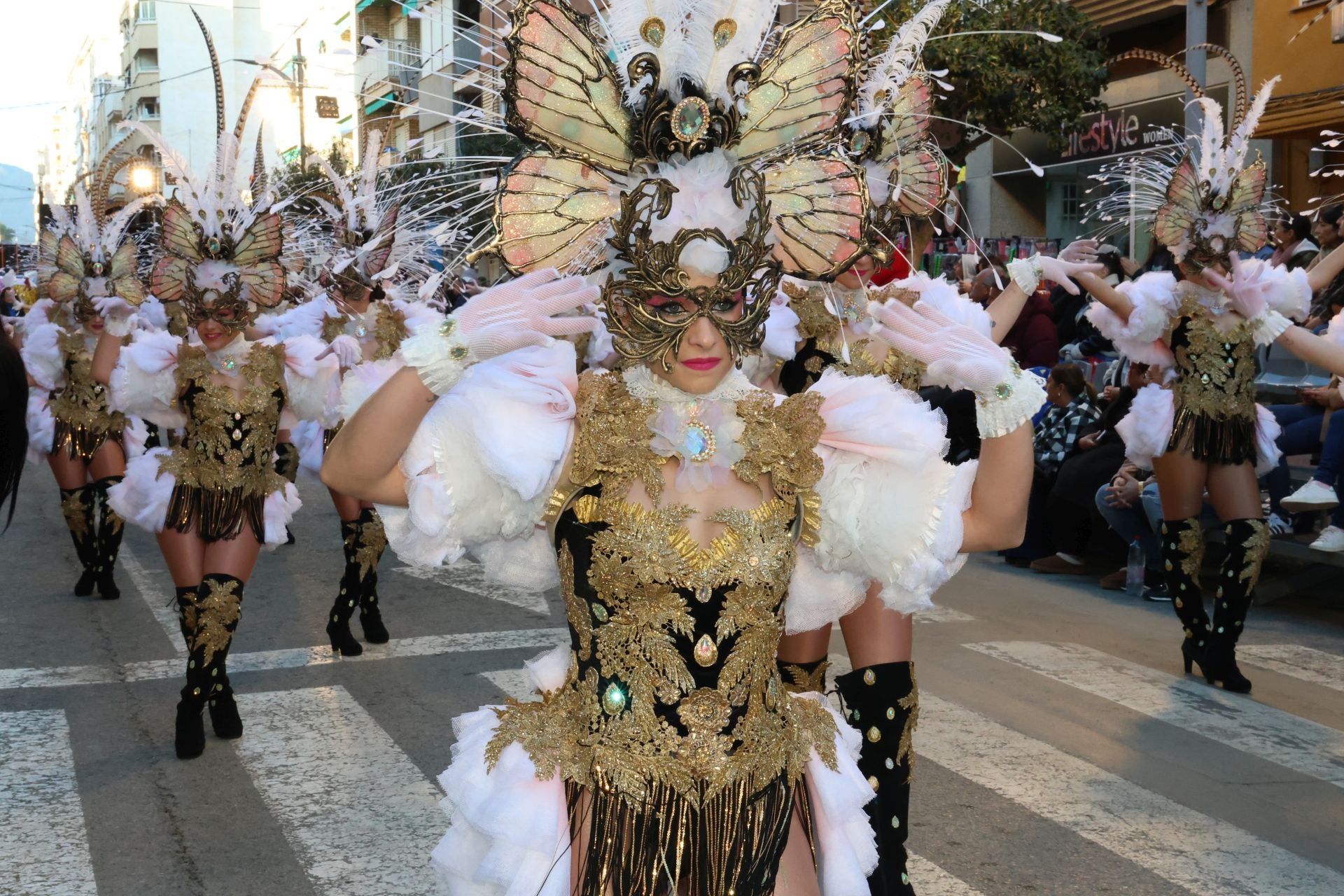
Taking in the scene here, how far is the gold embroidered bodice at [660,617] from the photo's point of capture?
9.53 feet

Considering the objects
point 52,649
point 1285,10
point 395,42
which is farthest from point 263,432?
point 1285,10

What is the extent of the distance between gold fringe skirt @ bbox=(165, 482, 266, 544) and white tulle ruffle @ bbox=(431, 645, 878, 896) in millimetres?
3721

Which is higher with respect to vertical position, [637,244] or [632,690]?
[637,244]

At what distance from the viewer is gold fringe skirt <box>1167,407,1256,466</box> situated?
280 inches

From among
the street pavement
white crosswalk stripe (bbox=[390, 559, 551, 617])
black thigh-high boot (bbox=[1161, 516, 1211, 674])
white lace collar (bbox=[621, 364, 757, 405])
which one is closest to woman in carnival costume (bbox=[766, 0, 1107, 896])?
white lace collar (bbox=[621, 364, 757, 405])

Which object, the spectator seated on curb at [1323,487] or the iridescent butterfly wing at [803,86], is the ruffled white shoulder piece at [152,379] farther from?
the spectator seated on curb at [1323,487]

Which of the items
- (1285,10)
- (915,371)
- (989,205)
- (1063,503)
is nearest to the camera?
(915,371)

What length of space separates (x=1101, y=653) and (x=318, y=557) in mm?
6018

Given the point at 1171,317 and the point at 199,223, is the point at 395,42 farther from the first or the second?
the point at 1171,317

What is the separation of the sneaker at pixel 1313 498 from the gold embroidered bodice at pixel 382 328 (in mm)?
5520

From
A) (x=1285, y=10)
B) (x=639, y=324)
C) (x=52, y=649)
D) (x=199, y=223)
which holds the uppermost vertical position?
(x=1285, y=10)

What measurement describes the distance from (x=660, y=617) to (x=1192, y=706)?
4794mm

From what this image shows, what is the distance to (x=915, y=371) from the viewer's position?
5355 millimetres

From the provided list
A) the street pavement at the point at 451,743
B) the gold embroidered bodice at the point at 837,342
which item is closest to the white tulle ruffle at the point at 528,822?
the street pavement at the point at 451,743
